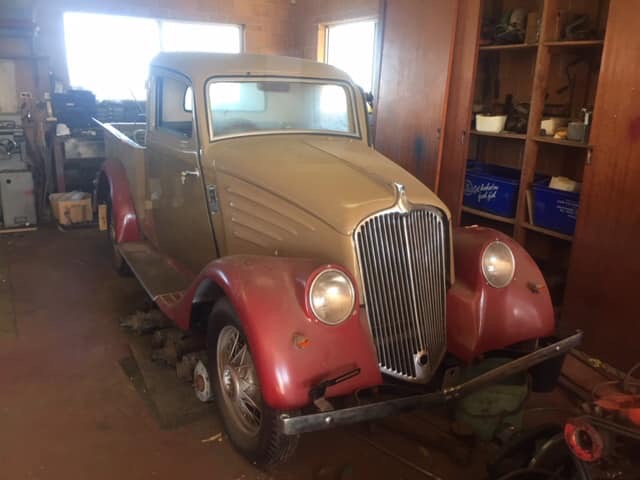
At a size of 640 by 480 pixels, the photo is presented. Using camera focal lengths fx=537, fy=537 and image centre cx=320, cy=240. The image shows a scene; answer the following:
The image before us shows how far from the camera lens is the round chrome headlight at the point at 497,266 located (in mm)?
2279

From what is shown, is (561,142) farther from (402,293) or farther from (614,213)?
(402,293)

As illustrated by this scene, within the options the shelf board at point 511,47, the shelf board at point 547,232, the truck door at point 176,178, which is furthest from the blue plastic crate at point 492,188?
the truck door at point 176,178

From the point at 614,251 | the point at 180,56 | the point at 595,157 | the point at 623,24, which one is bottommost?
the point at 614,251

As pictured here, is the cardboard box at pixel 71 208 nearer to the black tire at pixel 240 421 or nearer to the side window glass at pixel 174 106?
the side window glass at pixel 174 106

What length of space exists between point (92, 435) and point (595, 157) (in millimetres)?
2888

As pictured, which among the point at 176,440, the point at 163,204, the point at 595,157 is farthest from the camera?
the point at 163,204

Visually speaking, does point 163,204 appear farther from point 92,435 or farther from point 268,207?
point 92,435

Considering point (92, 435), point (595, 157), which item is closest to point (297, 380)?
point (92, 435)

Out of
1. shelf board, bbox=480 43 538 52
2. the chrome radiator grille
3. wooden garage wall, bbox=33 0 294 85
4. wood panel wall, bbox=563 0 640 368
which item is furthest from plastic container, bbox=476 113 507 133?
wooden garage wall, bbox=33 0 294 85

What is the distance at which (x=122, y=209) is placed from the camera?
381cm

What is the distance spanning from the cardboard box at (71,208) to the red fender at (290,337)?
12.2 feet

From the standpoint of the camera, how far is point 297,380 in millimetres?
1780

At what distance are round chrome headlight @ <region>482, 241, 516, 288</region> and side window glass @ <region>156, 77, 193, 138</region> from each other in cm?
174

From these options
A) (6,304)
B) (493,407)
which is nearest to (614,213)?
(493,407)
